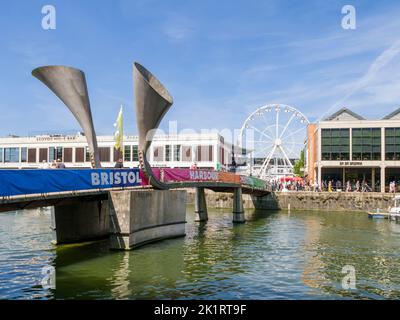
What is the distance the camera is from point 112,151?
99.4m

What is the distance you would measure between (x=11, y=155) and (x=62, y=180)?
297 feet

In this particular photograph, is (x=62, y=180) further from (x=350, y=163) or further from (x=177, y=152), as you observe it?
(x=177, y=152)

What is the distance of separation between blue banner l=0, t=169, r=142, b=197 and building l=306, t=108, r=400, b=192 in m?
53.3

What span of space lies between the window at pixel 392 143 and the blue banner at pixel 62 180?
2173 inches

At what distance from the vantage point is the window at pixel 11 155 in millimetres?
104438

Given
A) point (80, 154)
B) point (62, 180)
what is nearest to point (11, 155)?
point (80, 154)

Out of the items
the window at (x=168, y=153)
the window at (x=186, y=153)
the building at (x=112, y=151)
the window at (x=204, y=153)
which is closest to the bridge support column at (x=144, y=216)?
the building at (x=112, y=151)

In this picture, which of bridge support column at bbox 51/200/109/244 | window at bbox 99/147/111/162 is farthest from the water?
window at bbox 99/147/111/162

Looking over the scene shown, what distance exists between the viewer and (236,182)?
47.7m

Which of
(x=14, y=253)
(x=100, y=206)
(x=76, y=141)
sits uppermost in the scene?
(x=76, y=141)

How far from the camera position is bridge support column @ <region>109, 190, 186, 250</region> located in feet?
83.8
